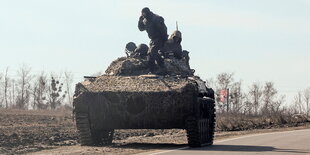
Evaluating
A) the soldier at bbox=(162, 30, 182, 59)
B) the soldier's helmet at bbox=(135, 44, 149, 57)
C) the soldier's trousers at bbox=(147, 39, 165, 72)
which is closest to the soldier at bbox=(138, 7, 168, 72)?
the soldier's trousers at bbox=(147, 39, 165, 72)

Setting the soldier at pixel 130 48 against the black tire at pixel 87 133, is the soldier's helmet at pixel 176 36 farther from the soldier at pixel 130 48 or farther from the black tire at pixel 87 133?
the black tire at pixel 87 133

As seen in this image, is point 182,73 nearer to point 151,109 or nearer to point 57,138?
point 151,109

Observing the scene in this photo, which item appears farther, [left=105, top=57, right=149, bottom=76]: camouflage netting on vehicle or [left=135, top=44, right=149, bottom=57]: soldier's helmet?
[left=135, top=44, right=149, bottom=57]: soldier's helmet

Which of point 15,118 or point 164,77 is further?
point 15,118

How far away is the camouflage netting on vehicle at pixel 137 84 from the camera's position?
62.7 feet

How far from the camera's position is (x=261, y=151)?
1684cm

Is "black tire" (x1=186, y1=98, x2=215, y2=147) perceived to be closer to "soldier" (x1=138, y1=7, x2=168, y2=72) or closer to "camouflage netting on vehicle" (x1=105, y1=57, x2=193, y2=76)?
"camouflage netting on vehicle" (x1=105, y1=57, x2=193, y2=76)

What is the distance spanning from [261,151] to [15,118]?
73.6 feet

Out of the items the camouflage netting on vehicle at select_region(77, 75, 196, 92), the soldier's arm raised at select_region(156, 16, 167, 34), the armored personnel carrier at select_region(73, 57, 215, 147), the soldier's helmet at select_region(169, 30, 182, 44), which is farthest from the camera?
the soldier's helmet at select_region(169, 30, 182, 44)

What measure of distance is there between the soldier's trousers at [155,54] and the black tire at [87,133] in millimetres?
2546

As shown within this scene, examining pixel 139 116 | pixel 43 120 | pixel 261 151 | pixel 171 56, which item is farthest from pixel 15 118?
pixel 261 151

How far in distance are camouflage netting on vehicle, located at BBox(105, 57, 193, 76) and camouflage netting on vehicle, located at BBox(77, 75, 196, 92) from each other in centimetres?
85

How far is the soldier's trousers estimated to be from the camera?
2125cm

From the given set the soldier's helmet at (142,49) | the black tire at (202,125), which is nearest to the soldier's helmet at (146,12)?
the soldier's helmet at (142,49)
